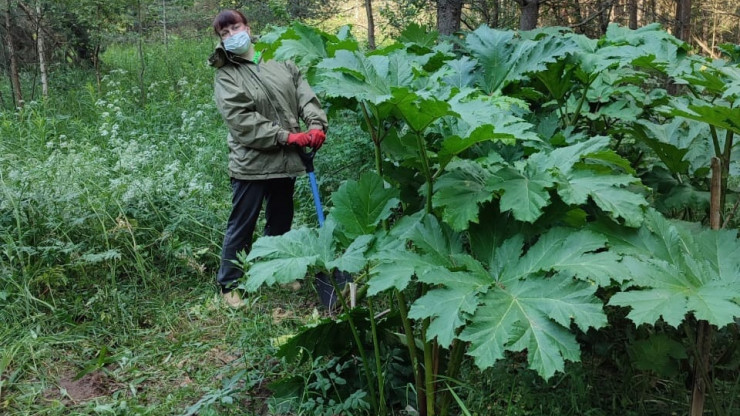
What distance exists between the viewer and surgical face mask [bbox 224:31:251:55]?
A: 402 cm

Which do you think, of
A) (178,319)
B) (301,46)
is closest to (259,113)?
(178,319)

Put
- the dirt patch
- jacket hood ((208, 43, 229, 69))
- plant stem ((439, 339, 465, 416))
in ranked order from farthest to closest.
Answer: jacket hood ((208, 43, 229, 69)) → the dirt patch → plant stem ((439, 339, 465, 416))

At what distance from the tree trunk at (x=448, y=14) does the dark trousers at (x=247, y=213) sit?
316 centimetres

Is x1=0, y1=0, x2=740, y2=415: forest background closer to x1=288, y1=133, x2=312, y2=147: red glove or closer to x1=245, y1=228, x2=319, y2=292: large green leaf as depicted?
x1=245, y1=228, x2=319, y2=292: large green leaf

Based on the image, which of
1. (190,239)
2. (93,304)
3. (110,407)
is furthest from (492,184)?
(190,239)

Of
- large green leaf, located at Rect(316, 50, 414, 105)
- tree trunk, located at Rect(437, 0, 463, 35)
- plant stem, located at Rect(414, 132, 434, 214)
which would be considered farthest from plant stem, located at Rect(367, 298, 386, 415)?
tree trunk, located at Rect(437, 0, 463, 35)

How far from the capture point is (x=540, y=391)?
2537 mm

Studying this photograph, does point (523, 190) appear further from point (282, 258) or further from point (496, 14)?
point (496, 14)

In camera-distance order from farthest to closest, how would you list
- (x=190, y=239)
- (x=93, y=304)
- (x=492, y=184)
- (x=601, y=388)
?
(x=190, y=239), (x=93, y=304), (x=601, y=388), (x=492, y=184)

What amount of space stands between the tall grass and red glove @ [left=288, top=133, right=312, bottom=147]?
0.99 meters

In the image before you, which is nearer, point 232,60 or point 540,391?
point 540,391

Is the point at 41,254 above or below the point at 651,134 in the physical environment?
below

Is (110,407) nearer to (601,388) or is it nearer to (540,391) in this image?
(540,391)

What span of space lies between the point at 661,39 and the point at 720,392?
1.61 m
